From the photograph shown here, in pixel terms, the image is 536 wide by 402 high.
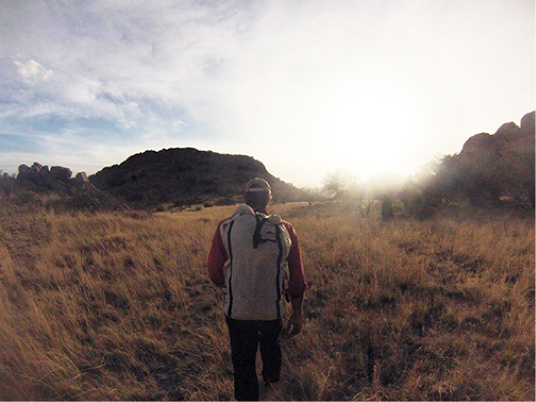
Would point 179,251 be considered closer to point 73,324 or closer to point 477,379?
point 73,324

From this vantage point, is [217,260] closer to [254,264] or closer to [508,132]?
[254,264]

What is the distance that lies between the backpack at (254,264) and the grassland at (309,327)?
114 centimetres

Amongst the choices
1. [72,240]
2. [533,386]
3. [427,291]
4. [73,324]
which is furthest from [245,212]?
[72,240]

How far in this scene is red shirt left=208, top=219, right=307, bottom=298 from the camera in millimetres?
1961

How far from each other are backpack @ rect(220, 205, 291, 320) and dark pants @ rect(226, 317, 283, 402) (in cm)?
10

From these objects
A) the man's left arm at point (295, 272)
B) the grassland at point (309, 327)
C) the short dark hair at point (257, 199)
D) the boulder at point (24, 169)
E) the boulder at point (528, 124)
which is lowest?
the grassland at point (309, 327)

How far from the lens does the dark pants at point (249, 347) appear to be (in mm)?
1924

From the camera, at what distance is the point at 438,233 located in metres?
7.45

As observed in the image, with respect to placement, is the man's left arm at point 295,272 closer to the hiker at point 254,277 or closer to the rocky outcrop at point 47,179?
the hiker at point 254,277

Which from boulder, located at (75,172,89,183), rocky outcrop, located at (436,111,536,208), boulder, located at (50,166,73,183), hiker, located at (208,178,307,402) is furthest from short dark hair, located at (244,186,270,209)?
boulder, located at (50,166,73,183)

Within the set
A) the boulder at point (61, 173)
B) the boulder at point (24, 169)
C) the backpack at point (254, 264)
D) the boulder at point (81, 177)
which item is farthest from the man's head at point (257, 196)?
the boulder at point (24, 169)

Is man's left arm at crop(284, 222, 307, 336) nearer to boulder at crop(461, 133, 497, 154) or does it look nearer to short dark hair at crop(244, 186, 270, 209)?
short dark hair at crop(244, 186, 270, 209)

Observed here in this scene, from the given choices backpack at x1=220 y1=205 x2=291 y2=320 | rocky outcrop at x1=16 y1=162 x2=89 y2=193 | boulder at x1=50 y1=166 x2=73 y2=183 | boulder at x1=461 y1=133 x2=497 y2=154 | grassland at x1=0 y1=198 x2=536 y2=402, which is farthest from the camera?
boulder at x1=461 y1=133 x2=497 y2=154

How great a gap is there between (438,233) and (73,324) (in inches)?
348
